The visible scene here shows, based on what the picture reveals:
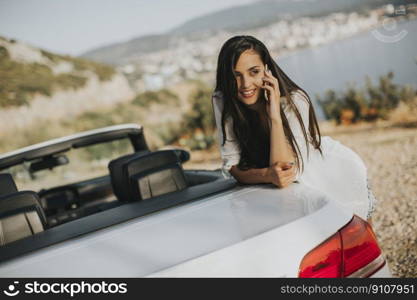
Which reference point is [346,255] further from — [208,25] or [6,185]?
[208,25]

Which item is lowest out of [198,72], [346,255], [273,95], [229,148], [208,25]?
[346,255]

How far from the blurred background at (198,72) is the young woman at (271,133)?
185 centimetres

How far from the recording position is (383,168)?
7.23 meters

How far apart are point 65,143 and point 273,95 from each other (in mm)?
1493

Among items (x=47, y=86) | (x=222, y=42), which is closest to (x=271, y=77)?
(x=222, y=42)

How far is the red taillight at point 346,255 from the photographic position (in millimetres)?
1451

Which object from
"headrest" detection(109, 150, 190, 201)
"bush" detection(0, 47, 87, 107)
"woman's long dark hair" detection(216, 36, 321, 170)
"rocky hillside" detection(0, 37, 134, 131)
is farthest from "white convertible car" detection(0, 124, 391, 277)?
"bush" detection(0, 47, 87, 107)

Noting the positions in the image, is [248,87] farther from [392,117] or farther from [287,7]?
[287,7]

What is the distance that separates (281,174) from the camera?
1997mm

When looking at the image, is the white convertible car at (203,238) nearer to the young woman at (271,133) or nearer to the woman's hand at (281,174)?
the woman's hand at (281,174)

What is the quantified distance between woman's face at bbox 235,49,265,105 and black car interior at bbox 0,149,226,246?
0.52 meters

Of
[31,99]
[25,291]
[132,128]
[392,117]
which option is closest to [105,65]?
[31,99]

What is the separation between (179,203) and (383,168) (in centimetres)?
598

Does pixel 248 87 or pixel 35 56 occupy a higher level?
pixel 35 56
